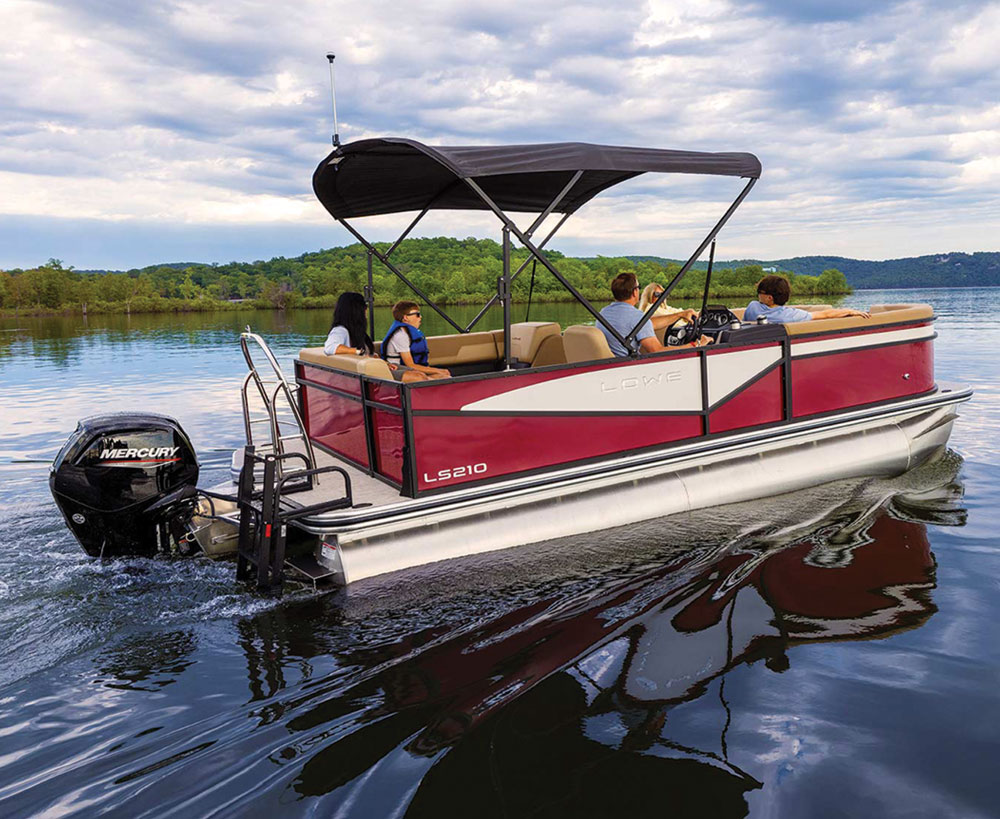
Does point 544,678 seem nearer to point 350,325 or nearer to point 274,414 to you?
point 274,414

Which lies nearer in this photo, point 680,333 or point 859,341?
point 680,333

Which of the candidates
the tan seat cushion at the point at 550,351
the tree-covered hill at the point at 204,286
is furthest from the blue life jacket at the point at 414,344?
the tree-covered hill at the point at 204,286

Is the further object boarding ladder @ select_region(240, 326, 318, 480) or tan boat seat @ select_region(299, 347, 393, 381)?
tan boat seat @ select_region(299, 347, 393, 381)

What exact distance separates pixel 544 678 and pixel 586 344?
107 inches

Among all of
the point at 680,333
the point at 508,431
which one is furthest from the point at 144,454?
the point at 680,333

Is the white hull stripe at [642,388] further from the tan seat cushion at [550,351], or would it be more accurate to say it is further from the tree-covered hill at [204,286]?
the tree-covered hill at [204,286]

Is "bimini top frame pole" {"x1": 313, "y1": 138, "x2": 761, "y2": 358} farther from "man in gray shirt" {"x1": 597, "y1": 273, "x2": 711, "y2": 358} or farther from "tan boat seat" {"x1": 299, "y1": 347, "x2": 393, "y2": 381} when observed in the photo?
"tan boat seat" {"x1": 299, "y1": 347, "x2": 393, "y2": 381}

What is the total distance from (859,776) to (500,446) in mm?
2784

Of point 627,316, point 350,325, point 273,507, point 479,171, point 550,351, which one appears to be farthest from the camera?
point 550,351

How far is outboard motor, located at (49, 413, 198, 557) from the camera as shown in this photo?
4.67m

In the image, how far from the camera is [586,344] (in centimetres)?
568

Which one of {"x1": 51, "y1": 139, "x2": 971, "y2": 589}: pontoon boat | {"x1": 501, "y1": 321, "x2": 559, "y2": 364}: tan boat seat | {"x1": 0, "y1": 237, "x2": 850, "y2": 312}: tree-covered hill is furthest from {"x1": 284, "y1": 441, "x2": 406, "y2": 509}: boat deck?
{"x1": 0, "y1": 237, "x2": 850, "y2": 312}: tree-covered hill

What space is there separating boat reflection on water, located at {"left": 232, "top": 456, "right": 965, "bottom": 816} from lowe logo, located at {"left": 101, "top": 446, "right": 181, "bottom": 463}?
1308 mm

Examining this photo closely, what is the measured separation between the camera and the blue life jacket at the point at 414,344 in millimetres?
5652
